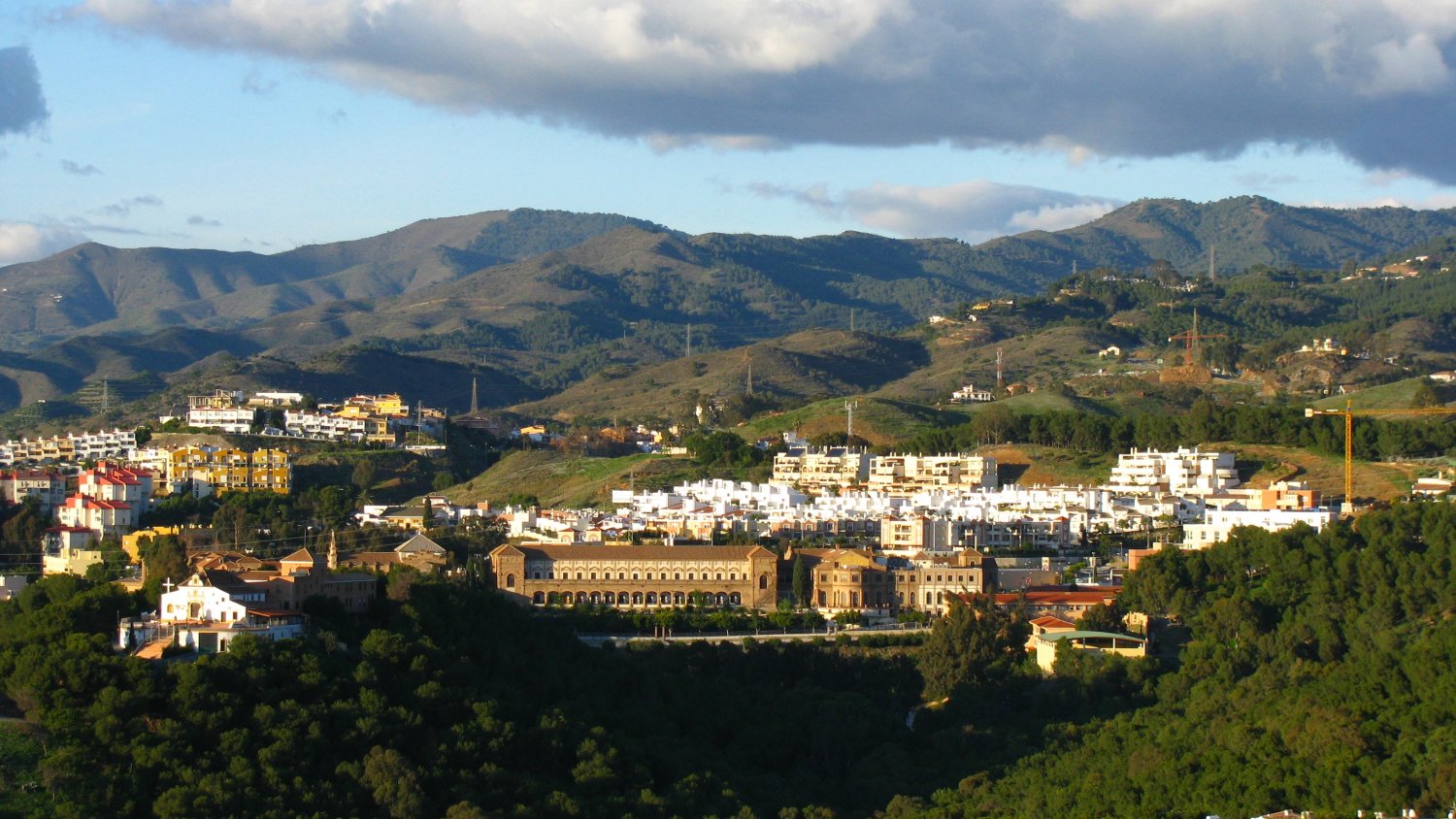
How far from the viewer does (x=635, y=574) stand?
Result: 45531mm

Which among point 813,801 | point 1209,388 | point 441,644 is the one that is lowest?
point 813,801

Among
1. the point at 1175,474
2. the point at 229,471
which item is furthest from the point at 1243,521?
the point at 229,471

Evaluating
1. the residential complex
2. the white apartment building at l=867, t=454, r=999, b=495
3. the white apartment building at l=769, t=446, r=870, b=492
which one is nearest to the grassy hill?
the white apartment building at l=769, t=446, r=870, b=492

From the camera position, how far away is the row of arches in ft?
146

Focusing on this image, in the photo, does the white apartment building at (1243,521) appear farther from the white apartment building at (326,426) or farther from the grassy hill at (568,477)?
the white apartment building at (326,426)

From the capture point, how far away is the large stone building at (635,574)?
44.8m

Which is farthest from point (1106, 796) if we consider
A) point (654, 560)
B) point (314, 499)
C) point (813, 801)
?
point (314, 499)

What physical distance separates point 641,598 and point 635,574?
2.24 ft

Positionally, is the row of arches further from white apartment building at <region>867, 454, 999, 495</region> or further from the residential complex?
the residential complex

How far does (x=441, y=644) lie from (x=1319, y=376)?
202 ft

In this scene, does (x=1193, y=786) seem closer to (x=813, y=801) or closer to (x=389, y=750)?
(x=813, y=801)

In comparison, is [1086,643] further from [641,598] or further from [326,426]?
[326,426]

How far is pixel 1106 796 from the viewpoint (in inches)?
1145

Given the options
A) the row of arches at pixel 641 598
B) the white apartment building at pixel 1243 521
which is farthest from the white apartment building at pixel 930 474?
the row of arches at pixel 641 598
